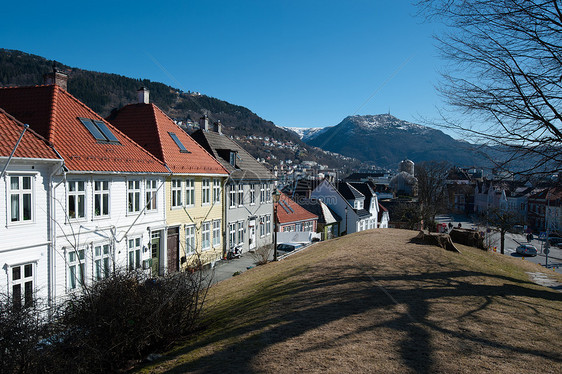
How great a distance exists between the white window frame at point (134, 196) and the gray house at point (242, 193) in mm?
9474

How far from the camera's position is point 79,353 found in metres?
6.98

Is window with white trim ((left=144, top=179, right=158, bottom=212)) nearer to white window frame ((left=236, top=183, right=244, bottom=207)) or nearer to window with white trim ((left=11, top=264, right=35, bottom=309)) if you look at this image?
window with white trim ((left=11, top=264, right=35, bottom=309))

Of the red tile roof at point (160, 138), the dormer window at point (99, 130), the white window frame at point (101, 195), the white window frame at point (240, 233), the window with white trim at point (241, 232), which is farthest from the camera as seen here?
the window with white trim at point (241, 232)

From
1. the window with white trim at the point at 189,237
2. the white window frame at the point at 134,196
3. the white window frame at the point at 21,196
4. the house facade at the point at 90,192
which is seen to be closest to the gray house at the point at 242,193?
the window with white trim at the point at 189,237

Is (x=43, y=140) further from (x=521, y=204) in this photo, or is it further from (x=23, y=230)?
(x=521, y=204)

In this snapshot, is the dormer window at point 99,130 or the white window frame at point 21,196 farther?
the dormer window at point 99,130

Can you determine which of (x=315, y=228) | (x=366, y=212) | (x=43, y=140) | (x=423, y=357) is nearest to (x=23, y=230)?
(x=43, y=140)

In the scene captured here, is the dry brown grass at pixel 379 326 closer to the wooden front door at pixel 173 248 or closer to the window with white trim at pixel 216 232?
the wooden front door at pixel 173 248

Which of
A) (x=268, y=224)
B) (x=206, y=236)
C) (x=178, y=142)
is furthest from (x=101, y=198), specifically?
(x=268, y=224)

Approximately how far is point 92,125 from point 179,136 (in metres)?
7.65

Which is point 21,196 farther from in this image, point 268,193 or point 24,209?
point 268,193

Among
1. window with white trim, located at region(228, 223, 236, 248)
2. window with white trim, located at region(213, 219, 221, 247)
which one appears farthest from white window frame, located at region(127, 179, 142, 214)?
Result: window with white trim, located at region(228, 223, 236, 248)

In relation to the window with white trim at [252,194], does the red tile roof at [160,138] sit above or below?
above

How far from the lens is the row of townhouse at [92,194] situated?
12922 mm
